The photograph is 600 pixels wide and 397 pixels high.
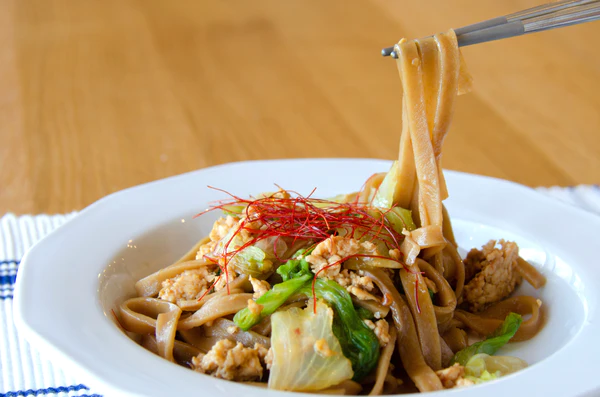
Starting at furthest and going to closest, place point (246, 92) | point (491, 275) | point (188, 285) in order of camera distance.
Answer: point (246, 92) < point (491, 275) < point (188, 285)

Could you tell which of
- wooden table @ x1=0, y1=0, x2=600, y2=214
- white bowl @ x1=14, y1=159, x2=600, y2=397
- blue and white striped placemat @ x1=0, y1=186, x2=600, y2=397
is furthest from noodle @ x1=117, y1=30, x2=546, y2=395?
wooden table @ x1=0, y1=0, x2=600, y2=214

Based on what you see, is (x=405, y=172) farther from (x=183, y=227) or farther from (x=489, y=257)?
(x=183, y=227)

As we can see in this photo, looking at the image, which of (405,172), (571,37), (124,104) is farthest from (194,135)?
(571,37)

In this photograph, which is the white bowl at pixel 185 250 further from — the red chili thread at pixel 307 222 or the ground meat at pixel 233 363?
the red chili thread at pixel 307 222

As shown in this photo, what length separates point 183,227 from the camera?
356cm

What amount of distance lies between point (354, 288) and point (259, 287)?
387 millimetres

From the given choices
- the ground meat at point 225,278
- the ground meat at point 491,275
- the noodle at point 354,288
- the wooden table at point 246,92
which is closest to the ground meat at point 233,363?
the noodle at point 354,288

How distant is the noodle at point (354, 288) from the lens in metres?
2.46

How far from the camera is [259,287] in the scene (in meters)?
2.65

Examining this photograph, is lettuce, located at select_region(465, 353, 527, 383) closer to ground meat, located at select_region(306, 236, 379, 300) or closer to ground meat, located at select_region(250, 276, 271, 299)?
ground meat, located at select_region(306, 236, 379, 300)

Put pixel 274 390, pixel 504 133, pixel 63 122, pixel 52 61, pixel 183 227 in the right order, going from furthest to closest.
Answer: pixel 52 61
pixel 63 122
pixel 504 133
pixel 183 227
pixel 274 390

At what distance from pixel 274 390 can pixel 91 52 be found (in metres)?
6.32

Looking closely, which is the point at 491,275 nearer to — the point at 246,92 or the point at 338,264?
the point at 338,264

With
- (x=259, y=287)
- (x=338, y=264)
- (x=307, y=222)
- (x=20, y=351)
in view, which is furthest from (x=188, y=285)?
(x=20, y=351)
